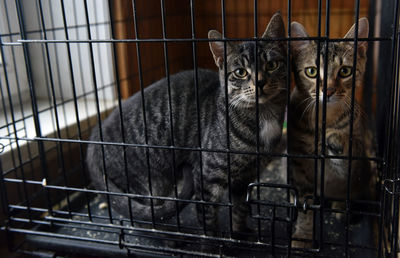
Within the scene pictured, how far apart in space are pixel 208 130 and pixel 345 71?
447 mm

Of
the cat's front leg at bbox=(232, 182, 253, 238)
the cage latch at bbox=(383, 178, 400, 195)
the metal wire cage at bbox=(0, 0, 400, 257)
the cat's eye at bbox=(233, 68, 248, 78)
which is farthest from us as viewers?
the cat's front leg at bbox=(232, 182, 253, 238)

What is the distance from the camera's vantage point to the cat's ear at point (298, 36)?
111 cm

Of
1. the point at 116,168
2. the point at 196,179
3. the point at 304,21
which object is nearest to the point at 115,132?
the point at 116,168

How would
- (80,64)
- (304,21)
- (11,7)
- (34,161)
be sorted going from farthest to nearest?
(304,21) → (80,64) → (11,7) → (34,161)

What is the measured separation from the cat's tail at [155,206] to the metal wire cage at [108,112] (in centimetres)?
4

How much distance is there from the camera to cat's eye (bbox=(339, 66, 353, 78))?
1.11 meters

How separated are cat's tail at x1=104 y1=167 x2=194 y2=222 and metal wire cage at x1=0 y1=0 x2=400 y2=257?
0.04 m

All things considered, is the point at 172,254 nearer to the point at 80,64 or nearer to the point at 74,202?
the point at 74,202

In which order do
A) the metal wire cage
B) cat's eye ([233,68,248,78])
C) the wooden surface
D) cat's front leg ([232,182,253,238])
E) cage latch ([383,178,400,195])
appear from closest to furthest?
cage latch ([383,178,400,195]) → the metal wire cage → cat's eye ([233,68,248,78]) → cat's front leg ([232,182,253,238]) → the wooden surface

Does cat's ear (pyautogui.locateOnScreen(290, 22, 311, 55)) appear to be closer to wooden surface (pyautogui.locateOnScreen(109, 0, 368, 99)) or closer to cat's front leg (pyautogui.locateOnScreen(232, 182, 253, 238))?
cat's front leg (pyautogui.locateOnScreen(232, 182, 253, 238))

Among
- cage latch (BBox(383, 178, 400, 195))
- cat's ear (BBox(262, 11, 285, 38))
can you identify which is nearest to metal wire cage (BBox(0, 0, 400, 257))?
cage latch (BBox(383, 178, 400, 195))

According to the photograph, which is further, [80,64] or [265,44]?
[80,64]

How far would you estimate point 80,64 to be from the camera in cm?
188

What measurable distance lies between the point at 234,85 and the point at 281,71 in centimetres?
14
